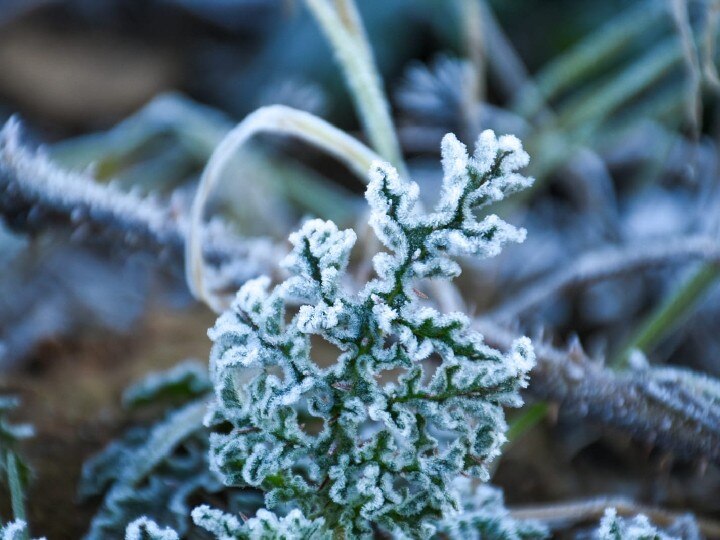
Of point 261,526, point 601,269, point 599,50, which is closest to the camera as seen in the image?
point 261,526

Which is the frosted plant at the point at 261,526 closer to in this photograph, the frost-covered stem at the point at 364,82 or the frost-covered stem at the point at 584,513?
the frost-covered stem at the point at 584,513

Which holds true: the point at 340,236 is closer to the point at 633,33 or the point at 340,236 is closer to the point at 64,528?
the point at 64,528

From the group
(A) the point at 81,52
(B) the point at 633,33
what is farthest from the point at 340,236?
(A) the point at 81,52

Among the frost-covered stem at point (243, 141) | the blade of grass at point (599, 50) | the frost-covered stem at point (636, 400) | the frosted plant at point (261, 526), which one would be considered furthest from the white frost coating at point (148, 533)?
the blade of grass at point (599, 50)

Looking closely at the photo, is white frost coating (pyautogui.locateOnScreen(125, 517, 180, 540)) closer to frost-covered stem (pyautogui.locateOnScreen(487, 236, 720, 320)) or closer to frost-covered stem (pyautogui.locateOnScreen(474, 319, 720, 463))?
frost-covered stem (pyautogui.locateOnScreen(474, 319, 720, 463))

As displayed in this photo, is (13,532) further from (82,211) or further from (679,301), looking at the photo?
(679,301)

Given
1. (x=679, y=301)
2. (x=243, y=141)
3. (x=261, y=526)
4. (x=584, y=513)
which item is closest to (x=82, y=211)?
(x=243, y=141)

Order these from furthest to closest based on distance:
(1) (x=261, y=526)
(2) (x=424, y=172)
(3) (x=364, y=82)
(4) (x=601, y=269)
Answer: (2) (x=424, y=172) < (4) (x=601, y=269) < (3) (x=364, y=82) < (1) (x=261, y=526)
